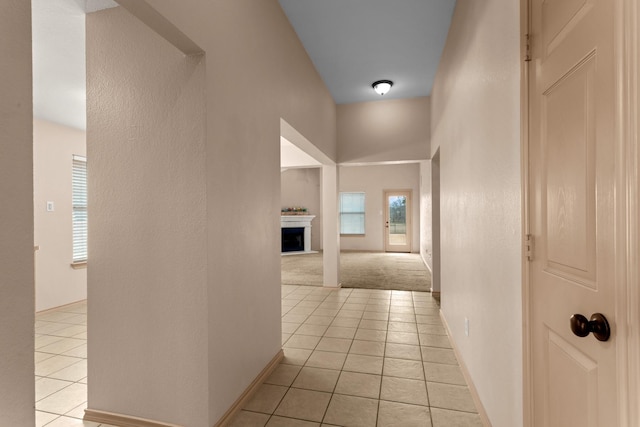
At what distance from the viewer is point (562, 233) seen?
1044 mm

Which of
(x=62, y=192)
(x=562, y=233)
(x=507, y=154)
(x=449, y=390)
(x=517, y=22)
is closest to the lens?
(x=562, y=233)

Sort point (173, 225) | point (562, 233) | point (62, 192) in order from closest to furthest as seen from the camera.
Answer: point (562, 233) → point (173, 225) → point (62, 192)

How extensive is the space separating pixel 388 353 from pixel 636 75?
265cm

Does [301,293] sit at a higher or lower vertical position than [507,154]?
lower

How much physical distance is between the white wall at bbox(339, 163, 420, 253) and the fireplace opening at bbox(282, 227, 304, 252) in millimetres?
1468

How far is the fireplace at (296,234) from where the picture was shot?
34.0ft

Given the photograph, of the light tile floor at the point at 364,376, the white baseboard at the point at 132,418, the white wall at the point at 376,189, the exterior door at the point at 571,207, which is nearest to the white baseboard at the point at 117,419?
the white baseboard at the point at 132,418

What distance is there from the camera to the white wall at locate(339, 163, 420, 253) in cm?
1000

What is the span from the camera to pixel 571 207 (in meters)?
0.98

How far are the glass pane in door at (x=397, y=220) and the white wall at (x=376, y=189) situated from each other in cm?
27

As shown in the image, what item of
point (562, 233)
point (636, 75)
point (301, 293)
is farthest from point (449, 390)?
point (301, 293)

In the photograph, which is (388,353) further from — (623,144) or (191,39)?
(191,39)

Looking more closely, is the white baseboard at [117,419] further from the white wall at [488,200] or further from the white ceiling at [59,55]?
the white ceiling at [59,55]

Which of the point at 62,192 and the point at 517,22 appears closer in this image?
the point at 517,22
